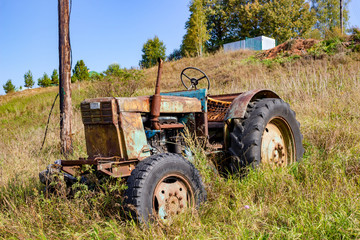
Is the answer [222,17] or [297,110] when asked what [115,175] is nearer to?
[297,110]

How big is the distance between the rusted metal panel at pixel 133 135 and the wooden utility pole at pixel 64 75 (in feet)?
11.1

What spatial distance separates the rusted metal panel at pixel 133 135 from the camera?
2.93 meters

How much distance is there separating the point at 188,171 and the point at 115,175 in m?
0.65

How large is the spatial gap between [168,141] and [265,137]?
4.27ft

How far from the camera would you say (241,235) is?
7.52 ft

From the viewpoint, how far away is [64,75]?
5.96 m

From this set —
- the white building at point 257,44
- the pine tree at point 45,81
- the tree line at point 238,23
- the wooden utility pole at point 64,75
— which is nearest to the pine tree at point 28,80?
the pine tree at point 45,81

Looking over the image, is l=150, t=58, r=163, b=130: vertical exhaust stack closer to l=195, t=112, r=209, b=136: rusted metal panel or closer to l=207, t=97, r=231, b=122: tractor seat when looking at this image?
l=195, t=112, r=209, b=136: rusted metal panel

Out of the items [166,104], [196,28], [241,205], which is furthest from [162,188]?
[196,28]

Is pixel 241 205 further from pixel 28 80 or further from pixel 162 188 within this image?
pixel 28 80

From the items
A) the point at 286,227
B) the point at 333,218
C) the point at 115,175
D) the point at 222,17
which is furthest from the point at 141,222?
the point at 222,17

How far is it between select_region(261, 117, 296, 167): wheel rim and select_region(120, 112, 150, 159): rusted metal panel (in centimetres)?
156

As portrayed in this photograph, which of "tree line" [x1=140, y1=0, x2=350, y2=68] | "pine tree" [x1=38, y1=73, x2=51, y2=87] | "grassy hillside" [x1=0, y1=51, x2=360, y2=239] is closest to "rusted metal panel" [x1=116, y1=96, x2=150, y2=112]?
"grassy hillside" [x1=0, y1=51, x2=360, y2=239]

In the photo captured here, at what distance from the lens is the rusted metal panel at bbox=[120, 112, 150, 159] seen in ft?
9.62
